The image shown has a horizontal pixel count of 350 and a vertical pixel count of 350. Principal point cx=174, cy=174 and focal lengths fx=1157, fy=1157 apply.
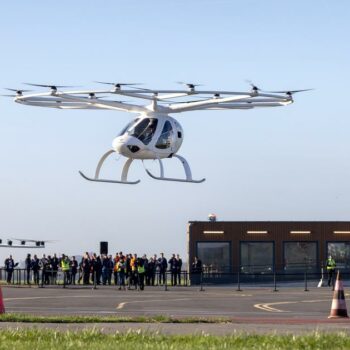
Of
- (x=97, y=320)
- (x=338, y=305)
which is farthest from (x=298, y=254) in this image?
(x=97, y=320)

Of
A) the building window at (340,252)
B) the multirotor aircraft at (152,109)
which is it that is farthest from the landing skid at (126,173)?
the building window at (340,252)

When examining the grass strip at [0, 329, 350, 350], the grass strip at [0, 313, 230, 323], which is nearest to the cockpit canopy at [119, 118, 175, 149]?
the grass strip at [0, 313, 230, 323]

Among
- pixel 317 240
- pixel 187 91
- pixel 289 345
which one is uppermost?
pixel 187 91

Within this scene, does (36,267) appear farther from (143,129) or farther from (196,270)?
(143,129)

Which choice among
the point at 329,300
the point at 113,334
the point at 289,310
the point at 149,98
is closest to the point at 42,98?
the point at 149,98

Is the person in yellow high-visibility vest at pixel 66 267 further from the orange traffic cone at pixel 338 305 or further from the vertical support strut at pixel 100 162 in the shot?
the orange traffic cone at pixel 338 305

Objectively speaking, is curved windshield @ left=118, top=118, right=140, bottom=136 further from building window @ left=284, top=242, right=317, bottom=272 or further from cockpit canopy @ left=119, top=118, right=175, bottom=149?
building window @ left=284, top=242, right=317, bottom=272

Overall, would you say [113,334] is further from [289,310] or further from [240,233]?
[240,233]
